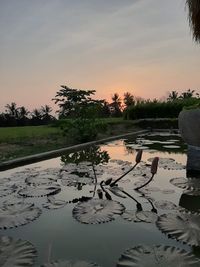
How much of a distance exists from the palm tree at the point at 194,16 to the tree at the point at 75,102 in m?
4.62

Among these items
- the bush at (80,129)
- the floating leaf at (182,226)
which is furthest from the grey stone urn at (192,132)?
the bush at (80,129)

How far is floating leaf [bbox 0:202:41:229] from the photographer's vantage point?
2.65 metres

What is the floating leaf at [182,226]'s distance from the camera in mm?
2264

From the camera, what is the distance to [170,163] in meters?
5.36

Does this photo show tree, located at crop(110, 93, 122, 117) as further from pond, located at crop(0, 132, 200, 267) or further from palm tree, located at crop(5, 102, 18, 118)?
pond, located at crop(0, 132, 200, 267)

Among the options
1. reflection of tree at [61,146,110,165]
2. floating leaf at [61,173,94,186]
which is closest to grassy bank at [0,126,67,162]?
reflection of tree at [61,146,110,165]

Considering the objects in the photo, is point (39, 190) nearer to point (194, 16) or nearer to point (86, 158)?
point (86, 158)

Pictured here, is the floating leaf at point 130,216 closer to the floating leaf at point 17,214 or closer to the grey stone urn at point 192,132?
the floating leaf at point 17,214

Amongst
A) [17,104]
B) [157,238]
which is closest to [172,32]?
[157,238]

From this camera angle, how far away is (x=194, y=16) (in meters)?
4.46

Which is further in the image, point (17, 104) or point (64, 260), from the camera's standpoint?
point (17, 104)

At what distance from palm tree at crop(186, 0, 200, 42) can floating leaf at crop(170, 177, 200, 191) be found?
87.7 inches

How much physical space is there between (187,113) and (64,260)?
10.7 ft

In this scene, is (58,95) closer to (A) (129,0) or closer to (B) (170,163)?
(A) (129,0)
